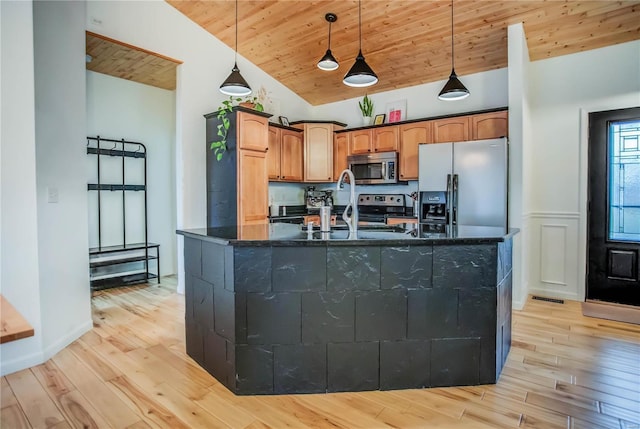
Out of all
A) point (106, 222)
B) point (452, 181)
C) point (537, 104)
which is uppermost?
point (537, 104)

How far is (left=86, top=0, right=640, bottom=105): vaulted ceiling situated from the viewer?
11.3 feet

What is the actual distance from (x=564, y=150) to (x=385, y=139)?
7.04ft

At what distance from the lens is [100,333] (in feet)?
10.3

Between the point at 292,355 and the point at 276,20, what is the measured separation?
3667mm

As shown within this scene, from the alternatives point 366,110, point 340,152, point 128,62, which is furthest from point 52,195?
point 366,110

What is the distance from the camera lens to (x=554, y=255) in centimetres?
425

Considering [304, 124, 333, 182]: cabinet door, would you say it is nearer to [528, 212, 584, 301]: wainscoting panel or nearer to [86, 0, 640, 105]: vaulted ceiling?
[86, 0, 640, 105]: vaulted ceiling

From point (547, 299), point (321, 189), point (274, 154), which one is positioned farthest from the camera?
point (321, 189)

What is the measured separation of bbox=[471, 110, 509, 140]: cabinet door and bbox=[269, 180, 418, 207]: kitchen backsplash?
116 cm

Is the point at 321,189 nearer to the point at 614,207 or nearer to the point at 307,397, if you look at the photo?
the point at 614,207

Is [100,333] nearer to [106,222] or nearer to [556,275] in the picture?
[106,222]

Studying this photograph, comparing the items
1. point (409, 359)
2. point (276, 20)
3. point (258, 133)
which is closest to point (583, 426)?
point (409, 359)

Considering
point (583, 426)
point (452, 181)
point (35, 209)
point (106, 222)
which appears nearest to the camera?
point (583, 426)

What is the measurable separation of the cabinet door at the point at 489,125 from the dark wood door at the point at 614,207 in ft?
3.00
